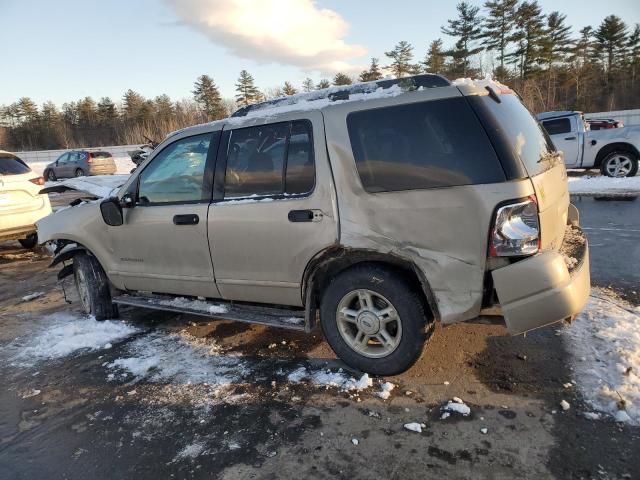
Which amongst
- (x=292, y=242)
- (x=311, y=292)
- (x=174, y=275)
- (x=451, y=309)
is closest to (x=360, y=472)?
(x=451, y=309)

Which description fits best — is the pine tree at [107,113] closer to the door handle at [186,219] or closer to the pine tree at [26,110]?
the pine tree at [26,110]

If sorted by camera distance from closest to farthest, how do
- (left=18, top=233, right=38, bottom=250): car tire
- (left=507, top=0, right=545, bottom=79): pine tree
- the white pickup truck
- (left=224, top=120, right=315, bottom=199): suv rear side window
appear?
(left=224, top=120, right=315, bottom=199): suv rear side window → (left=18, top=233, right=38, bottom=250): car tire → the white pickup truck → (left=507, top=0, right=545, bottom=79): pine tree

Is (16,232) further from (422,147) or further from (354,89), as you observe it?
(422,147)

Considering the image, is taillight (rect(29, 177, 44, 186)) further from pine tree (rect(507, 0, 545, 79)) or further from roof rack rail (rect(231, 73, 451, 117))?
pine tree (rect(507, 0, 545, 79))

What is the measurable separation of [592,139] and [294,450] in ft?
44.7

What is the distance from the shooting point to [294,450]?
8.86ft

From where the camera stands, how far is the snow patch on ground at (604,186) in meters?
11.6

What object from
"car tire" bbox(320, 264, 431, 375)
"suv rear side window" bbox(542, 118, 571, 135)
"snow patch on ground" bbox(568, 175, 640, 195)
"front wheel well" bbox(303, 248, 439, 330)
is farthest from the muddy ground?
"suv rear side window" bbox(542, 118, 571, 135)

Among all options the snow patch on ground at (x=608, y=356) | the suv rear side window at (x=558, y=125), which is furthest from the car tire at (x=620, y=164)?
the snow patch on ground at (x=608, y=356)

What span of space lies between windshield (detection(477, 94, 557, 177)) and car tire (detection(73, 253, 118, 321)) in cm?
401

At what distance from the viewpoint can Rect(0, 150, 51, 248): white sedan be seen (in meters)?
8.12

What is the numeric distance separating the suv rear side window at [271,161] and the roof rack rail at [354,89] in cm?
29

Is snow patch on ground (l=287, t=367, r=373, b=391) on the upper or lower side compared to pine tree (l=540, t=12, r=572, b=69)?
lower

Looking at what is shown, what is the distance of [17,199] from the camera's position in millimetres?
8281
